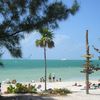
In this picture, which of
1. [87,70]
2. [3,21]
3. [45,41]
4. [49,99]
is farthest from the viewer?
[45,41]

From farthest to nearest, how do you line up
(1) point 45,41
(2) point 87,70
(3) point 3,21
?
(1) point 45,41 < (2) point 87,70 < (3) point 3,21

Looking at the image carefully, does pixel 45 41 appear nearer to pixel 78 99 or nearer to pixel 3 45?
pixel 78 99

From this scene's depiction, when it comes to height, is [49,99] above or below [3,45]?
below

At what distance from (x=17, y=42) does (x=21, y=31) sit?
0.47 metres

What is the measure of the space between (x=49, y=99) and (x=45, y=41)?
24415 millimetres

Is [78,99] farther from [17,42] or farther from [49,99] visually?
[17,42]

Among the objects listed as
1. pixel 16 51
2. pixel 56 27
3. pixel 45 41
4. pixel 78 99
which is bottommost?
pixel 78 99

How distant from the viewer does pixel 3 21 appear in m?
14.8

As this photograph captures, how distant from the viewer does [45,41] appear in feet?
147

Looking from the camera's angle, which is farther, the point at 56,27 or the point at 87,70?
the point at 87,70

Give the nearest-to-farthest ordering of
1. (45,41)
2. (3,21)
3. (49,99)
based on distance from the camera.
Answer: (3,21), (49,99), (45,41)

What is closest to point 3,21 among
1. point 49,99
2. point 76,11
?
point 76,11

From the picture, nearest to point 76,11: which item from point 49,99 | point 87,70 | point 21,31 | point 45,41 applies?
point 21,31

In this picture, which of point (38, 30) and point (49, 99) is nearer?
point (38, 30)
